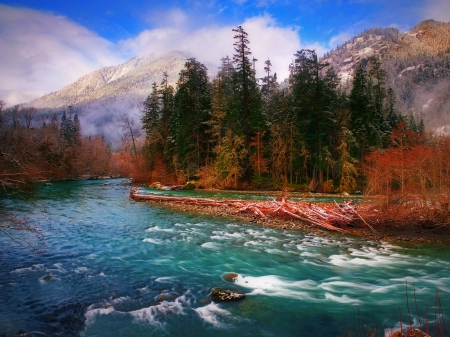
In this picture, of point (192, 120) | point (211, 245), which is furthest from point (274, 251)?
point (192, 120)

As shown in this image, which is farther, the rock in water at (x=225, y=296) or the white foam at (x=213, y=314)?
the rock in water at (x=225, y=296)

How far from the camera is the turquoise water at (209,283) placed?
5.76m

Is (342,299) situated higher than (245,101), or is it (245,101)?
(245,101)

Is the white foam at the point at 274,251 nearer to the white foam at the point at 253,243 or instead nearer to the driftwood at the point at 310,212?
the white foam at the point at 253,243

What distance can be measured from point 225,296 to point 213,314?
720 mm

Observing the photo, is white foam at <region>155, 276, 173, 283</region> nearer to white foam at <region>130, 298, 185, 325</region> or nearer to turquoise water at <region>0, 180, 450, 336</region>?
turquoise water at <region>0, 180, 450, 336</region>

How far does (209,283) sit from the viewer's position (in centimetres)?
781

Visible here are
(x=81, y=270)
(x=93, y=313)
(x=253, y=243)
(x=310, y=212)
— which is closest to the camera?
(x=93, y=313)

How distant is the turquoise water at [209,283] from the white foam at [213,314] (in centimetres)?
2

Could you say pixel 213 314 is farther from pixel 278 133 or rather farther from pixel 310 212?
pixel 278 133

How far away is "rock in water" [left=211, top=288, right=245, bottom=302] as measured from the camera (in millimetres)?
6740

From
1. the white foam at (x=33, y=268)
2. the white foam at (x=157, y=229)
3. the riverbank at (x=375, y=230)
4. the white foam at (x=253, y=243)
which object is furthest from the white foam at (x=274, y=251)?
the white foam at (x=33, y=268)

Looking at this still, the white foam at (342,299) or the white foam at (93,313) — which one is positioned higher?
the white foam at (93,313)

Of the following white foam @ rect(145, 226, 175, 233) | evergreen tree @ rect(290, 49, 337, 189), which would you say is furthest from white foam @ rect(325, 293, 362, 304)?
evergreen tree @ rect(290, 49, 337, 189)
